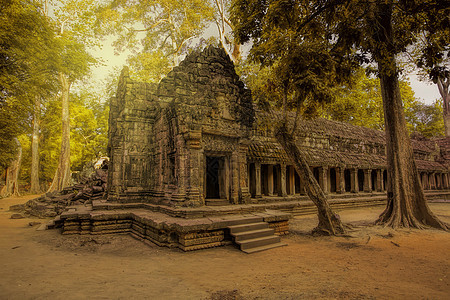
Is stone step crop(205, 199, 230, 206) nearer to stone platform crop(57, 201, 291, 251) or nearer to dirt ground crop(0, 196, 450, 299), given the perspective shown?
stone platform crop(57, 201, 291, 251)

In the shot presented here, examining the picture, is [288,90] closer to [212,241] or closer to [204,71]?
[204,71]

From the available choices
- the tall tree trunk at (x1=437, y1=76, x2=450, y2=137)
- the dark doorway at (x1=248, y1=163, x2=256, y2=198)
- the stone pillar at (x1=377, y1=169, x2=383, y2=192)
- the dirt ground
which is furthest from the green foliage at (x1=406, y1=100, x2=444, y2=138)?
the dirt ground

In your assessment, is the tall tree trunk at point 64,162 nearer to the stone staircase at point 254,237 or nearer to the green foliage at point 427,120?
the stone staircase at point 254,237

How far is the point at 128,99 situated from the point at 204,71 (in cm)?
331

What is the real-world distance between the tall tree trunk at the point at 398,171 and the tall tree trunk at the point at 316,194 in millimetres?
2617

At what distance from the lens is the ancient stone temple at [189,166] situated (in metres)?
7.39

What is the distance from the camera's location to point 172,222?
6.86 metres

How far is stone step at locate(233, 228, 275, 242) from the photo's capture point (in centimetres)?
706

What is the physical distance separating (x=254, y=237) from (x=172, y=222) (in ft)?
7.75

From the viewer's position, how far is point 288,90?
369 inches

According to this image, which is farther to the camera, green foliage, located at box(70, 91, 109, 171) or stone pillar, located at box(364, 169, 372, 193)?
green foliage, located at box(70, 91, 109, 171)

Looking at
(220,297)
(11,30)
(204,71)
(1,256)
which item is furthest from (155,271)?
(11,30)

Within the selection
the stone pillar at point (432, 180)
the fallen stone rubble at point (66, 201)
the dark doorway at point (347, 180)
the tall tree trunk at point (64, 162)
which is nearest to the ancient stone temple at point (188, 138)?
the fallen stone rubble at point (66, 201)

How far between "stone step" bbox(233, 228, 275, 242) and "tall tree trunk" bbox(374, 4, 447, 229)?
515 cm
